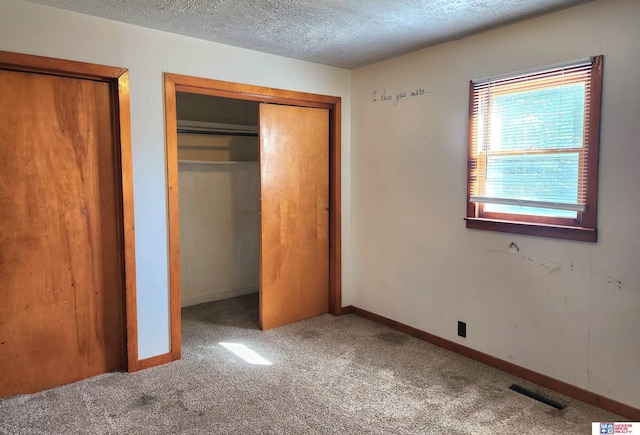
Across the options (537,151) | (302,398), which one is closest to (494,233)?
(537,151)

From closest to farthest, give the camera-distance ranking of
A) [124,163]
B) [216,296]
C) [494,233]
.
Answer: [124,163] < [494,233] < [216,296]

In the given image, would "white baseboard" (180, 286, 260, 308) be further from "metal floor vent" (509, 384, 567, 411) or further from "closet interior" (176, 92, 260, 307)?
"metal floor vent" (509, 384, 567, 411)

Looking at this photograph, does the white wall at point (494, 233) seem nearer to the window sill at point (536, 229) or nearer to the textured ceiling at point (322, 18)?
the window sill at point (536, 229)

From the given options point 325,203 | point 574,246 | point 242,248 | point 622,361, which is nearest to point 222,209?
point 242,248

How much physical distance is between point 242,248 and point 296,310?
1238 mm

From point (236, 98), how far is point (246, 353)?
198cm

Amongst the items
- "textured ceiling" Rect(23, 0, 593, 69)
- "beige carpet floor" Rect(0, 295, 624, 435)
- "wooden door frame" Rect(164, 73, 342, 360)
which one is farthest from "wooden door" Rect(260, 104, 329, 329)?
"textured ceiling" Rect(23, 0, 593, 69)

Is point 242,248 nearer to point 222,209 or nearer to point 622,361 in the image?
point 222,209

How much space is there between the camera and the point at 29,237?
2.72 metres

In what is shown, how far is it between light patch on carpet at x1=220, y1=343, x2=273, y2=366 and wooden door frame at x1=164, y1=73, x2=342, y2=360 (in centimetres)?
41

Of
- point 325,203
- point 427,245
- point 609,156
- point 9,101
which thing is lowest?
point 427,245

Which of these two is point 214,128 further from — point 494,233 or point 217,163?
point 494,233

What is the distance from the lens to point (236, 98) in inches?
136

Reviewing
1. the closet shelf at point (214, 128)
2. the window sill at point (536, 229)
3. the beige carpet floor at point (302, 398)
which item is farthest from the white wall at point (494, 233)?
the closet shelf at point (214, 128)
